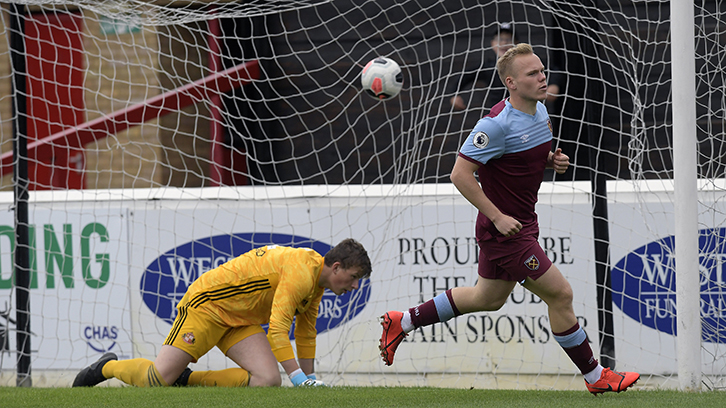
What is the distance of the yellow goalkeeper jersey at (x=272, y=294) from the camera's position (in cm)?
423

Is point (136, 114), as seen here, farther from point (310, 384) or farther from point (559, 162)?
point (559, 162)

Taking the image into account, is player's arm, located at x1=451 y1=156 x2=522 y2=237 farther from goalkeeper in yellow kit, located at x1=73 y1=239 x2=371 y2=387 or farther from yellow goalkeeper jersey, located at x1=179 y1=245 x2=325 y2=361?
yellow goalkeeper jersey, located at x1=179 y1=245 x2=325 y2=361

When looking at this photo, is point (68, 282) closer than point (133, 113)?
Yes

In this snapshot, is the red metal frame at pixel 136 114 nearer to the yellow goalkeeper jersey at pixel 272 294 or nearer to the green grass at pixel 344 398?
the yellow goalkeeper jersey at pixel 272 294

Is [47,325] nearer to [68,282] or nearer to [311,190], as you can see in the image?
[68,282]

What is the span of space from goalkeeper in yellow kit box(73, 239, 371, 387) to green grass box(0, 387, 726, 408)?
0.38 metres

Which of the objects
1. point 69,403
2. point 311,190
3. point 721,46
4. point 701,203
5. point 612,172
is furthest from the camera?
point 612,172

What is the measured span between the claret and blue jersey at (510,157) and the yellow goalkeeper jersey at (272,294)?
1.21m

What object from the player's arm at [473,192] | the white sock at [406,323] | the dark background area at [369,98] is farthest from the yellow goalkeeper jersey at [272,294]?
the dark background area at [369,98]

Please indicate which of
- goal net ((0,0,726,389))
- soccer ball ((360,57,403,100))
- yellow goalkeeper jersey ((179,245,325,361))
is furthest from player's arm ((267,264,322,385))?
soccer ball ((360,57,403,100))

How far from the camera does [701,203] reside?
4.77 metres

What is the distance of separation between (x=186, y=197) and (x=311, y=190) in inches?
36.0

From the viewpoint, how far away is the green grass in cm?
339

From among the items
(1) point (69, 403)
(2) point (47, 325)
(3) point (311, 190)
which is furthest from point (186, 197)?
(1) point (69, 403)
